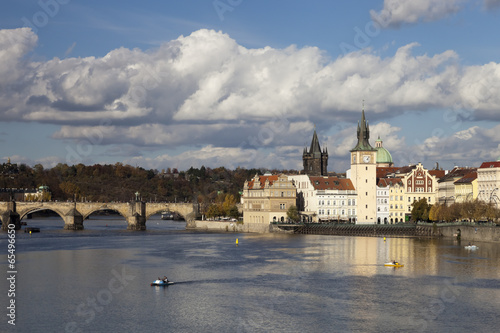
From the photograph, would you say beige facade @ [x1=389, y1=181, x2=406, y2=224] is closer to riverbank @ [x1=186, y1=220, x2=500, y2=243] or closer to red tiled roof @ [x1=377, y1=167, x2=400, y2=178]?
red tiled roof @ [x1=377, y1=167, x2=400, y2=178]

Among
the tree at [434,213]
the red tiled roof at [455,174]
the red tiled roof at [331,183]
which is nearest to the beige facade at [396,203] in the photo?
the red tiled roof at [331,183]

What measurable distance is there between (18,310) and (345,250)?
45839 millimetres

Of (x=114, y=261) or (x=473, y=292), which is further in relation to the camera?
(x=114, y=261)

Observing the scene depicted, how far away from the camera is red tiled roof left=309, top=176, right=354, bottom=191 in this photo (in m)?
132

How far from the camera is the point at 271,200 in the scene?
128125 mm

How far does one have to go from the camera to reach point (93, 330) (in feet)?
139

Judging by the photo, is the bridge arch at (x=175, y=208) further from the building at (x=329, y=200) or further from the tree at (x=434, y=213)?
the tree at (x=434, y=213)

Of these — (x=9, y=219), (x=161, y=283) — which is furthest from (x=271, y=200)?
(x=161, y=283)

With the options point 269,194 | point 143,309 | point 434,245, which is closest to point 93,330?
point 143,309

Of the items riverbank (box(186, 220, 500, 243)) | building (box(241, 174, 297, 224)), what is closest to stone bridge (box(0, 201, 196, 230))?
riverbank (box(186, 220, 500, 243))

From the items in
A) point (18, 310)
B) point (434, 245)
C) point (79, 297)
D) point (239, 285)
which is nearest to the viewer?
Result: point (18, 310)

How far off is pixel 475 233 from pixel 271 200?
132 feet

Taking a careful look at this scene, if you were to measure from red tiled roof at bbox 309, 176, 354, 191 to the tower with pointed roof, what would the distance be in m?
13.5

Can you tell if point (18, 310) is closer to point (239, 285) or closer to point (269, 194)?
point (239, 285)
